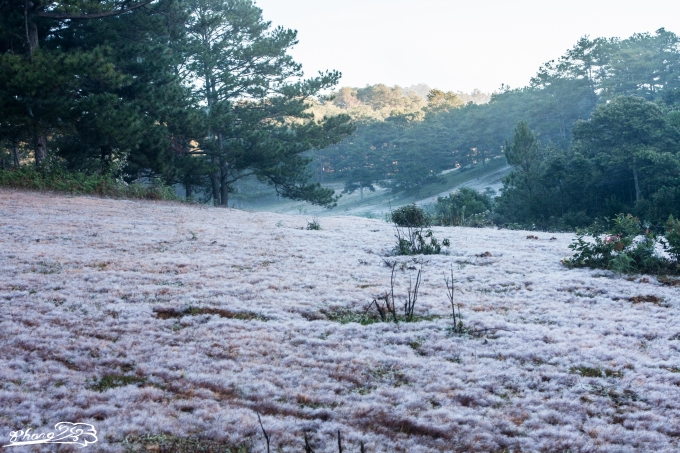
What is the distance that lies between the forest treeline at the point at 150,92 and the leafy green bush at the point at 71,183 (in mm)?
123

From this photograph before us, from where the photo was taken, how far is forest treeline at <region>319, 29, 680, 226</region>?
97.7 ft

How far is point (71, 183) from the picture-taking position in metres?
17.5

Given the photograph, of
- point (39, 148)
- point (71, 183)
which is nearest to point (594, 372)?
point (71, 183)

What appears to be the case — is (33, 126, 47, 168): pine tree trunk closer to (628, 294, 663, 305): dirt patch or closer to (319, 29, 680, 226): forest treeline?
(628, 294, 663, 305): dirt patch

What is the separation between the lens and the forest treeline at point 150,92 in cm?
1717

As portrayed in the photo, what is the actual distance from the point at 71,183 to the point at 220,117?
7562 mm

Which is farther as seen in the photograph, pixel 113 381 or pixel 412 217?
pixel 412 217

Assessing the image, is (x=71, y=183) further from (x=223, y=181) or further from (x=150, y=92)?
(x=223, y=181)

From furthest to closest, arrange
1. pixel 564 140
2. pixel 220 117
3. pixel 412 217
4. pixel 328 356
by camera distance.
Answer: pixel 564 140
pixel 220 117
pixel 412 217
pixel 328 356

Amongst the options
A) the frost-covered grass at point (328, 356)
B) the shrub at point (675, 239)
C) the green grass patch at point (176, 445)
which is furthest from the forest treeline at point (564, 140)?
the green grass patch at point (176, 445)

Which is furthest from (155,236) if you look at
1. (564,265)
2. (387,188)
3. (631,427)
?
(387,188)

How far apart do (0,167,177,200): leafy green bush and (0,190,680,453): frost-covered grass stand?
1000 cm

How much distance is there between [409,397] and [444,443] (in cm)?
57

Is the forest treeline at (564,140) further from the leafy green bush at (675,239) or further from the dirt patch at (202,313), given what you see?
the dirt patch at (202,313)
